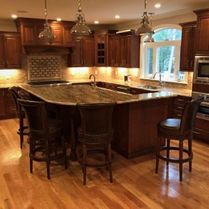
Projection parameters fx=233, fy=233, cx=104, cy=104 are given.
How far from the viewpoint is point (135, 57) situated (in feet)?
22.6

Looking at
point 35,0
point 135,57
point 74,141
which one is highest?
point 35,0

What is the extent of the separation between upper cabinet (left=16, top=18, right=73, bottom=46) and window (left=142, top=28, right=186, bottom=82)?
2.35 m

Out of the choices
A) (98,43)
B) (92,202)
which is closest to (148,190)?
(92,202)

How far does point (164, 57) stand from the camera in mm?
6312

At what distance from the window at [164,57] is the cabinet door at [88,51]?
68.1 inches

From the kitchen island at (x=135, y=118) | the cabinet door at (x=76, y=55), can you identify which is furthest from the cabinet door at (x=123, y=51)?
the kitchen island at (x=135, y=118)

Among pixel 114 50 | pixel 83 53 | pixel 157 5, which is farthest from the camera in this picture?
pixel 83 53

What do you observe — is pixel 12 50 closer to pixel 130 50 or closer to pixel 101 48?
pixel 101 48

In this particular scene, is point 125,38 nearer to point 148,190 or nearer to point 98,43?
point 98,43

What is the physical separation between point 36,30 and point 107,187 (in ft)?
16.7

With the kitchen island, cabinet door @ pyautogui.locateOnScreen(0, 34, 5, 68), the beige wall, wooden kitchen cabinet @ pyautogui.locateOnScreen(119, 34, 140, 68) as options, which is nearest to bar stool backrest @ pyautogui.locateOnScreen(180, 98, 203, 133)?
the kitchen island

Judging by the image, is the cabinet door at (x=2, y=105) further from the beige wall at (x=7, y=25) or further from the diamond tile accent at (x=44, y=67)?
the beige wall at (x=7, y=25)

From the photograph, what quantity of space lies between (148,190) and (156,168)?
521 millimetres

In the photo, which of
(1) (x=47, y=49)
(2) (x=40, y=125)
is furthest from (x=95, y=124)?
(1) (x=47, y=49)
